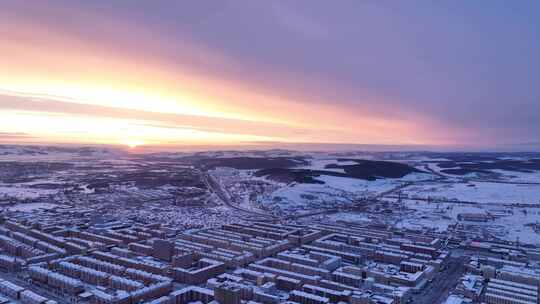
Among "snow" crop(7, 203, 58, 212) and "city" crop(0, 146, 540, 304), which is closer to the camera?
"city" crop(0, 146, 540, 304)

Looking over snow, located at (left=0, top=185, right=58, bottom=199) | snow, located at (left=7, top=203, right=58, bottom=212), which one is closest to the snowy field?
snow, located at (left=7, top=203, right=58, bottom=212)

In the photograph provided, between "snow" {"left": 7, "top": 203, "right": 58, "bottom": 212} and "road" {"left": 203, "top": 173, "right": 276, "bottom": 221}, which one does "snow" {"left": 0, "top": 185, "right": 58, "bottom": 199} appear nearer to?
"snow" {"left": 7, "top": 203, "right": 58, "bottom": 212}

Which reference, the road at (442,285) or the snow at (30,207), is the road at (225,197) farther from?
the snow at (30,207)

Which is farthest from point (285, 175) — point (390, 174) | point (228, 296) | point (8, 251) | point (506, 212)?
point (228, 296)

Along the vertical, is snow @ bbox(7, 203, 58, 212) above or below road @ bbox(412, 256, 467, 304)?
below

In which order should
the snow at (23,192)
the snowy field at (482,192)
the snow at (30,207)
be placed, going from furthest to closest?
the snowy field at (482,192)
the snow at (23,192)
the snow at (30,207)

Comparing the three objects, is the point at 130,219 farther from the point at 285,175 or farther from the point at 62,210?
the point at 285,175

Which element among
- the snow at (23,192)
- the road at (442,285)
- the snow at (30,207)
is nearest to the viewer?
the road at (442,285)

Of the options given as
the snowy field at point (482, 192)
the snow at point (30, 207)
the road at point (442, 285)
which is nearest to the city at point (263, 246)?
the road at point (442, 285)

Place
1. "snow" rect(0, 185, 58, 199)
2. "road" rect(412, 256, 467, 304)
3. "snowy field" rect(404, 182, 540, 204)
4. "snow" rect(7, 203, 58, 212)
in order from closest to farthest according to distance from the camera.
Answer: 1. "road" rect(412, 256, 467, 304)
2. "snow" rect(7, 203, 58, 212)
3. "snow" rect(0, 185, 58, 199)
4. "snowy field" rect(404, 182, 540, 204)

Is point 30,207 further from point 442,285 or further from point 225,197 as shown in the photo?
point 442,285

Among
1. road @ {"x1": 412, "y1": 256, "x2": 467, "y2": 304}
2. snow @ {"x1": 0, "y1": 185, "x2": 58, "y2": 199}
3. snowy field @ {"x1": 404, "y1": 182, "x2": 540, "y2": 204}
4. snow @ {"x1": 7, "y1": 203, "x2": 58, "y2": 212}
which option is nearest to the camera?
road @ {"x1": 412, "y1": 256, "x2": 467, "y2": 304}
